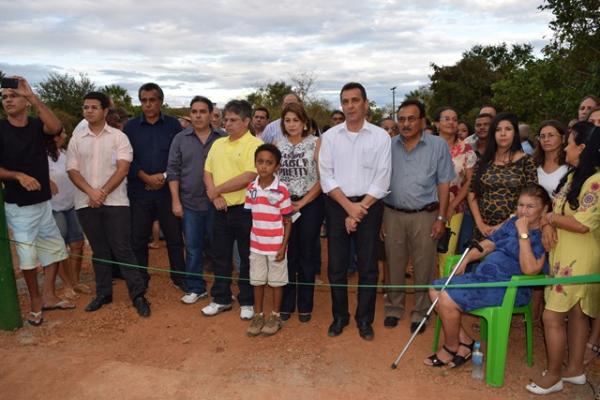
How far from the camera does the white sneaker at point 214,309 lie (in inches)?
195

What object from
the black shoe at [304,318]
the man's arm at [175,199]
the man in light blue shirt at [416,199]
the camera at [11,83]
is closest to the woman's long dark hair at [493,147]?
the man in light blue shirt at [416,199]

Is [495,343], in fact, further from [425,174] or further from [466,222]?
[466,222]

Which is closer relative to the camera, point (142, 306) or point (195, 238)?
point (142, 306)

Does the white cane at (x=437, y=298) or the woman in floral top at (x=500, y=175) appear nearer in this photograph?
the white cane at (x=437, y=298)

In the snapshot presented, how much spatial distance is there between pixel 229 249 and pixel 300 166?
120 cm

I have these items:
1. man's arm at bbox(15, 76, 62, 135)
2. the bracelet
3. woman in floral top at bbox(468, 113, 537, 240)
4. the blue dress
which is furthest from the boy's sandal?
the bracelet

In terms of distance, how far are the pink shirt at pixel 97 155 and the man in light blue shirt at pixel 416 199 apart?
2.80m

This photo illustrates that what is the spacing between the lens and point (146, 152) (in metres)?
5.25

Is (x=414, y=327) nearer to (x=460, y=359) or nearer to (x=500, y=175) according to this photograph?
(x=460, y=359)

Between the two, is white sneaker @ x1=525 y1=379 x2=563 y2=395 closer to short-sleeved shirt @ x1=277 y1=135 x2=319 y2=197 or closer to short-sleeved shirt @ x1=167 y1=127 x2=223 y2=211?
short-sleeved shirt @ x1=277 y1=135 x2=319 y2=197

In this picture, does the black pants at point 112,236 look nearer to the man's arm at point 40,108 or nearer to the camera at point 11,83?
the man's arm at point 40,108

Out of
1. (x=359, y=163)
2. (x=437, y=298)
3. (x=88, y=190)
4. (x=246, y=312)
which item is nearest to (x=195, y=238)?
(x=246, y=312)

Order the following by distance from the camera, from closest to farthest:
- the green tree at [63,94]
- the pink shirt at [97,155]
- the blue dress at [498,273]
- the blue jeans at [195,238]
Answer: the blue dress at [498,273], the pink shirt at [97,155], the blue jeans at [195,238], the green tree at [63,94]

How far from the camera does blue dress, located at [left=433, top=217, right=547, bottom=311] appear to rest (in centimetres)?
359
